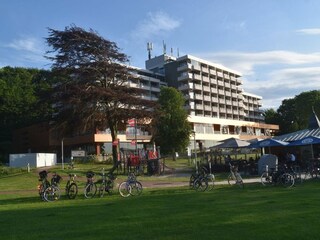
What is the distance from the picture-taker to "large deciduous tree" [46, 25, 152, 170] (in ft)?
135

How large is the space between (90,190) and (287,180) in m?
9.22

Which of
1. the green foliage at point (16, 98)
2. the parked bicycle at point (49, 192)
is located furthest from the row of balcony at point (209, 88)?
the parked bicycle at point (49, 192)

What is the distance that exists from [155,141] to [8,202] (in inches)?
1863

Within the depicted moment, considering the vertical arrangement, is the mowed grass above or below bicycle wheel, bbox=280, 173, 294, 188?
below

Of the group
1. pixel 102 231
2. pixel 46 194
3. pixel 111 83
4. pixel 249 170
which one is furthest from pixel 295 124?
pixel 102 231

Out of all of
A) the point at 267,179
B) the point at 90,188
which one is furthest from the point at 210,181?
the point at 90,188

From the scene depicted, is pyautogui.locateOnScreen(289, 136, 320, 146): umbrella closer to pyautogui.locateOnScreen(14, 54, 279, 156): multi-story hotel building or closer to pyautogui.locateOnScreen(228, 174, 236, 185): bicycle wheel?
pyautogui.locateOnScreen(228, 174, 236, 185): bicycle wheel

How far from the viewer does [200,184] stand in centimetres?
A: 2128

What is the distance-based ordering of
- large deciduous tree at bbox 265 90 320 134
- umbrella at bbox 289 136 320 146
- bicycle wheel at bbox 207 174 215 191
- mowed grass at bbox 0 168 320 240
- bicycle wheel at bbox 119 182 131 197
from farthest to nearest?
1. large deciduous tree at bbox 265 90 320 134
2. umbrella at bbox 289 136 320 146
3. bicycle wheel at bbox 207 174 215 191
4. bicycle wheel at bbox 119 182 131 197
5. mowed grass at bbox 0 168 320 240

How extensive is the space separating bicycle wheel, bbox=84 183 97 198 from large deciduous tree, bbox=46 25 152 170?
68.0 feet

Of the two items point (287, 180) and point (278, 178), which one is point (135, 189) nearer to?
point (278, 178)

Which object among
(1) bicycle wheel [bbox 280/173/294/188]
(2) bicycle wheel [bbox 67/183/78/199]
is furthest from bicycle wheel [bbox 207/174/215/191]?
(2) bicycle wheel [bbox 67/183/78/199]

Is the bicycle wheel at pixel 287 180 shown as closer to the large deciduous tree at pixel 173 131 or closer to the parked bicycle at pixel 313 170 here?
the parked bicycle at pixel 313 170

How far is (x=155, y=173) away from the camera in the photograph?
36.9 m
